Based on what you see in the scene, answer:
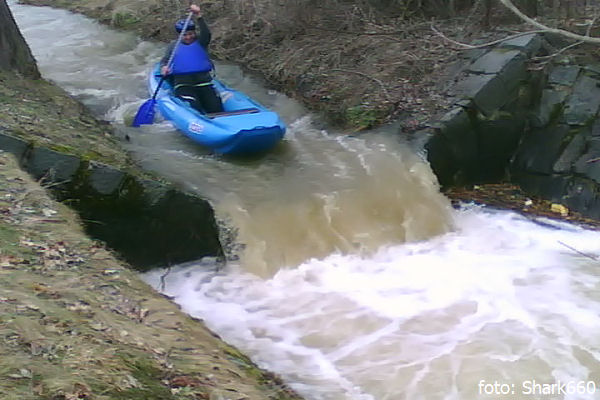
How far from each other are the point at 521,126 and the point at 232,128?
3.52 meters

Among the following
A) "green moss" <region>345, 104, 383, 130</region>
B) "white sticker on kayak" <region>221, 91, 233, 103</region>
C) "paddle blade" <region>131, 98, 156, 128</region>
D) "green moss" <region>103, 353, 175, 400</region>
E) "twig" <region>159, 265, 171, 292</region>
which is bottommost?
"twig" <region>159, 265, 171, 292</region>

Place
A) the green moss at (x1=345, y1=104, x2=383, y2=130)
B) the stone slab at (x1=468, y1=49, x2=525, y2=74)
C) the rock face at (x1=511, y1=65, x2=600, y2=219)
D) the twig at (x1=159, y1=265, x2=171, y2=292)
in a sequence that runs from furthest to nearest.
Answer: the green moss at (x1=345, y1=104, x2=383, y2=130) < the stone slab at (x1=468, y1=49, x2=525, y2=74) < the rock face at (x1=511, y1=65, x2=600, y2=219) < the twig at (x1=159, y1=265, x2=171, y2=292)

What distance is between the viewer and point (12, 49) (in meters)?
8.20

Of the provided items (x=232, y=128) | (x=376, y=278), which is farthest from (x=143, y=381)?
(x=232, y=128)

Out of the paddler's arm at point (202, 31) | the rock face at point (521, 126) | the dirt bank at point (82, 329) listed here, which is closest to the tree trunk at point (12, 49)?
the paddler's arm at point (202, 31)

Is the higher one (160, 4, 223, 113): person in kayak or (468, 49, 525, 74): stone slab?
(468, 49, 525, 74): stone slab

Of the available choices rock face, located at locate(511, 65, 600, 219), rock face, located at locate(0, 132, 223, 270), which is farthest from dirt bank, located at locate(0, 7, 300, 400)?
rock face, located at locate(511, 65, 600, 219)

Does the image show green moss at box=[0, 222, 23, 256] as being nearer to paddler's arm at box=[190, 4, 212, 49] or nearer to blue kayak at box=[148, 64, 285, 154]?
blue kayak at box=[148, 64, 285, 154]

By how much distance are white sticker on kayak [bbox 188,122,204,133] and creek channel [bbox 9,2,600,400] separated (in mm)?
306

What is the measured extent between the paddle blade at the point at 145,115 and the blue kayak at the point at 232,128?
43 centimetres

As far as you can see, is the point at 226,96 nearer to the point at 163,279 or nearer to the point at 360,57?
the point at 360,57

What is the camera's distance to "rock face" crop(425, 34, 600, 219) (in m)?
7.45

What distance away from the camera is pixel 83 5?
673 inches

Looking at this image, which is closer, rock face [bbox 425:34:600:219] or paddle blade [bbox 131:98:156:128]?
rock face [bbox 425:34:600:219]
